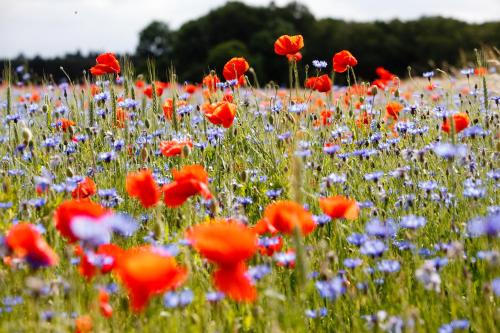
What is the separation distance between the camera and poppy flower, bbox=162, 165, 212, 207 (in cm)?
192

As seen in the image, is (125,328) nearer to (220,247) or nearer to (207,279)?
(207,279)

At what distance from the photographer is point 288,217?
1767 mm

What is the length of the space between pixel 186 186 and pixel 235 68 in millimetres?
1929

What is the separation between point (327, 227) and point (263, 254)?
70 centimetres

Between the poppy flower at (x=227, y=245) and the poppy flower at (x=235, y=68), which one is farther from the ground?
the poppy flower at (x=235, y=68)

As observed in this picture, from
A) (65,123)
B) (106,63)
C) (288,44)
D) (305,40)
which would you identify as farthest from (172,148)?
(305,40)

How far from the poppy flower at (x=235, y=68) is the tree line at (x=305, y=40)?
20756mm

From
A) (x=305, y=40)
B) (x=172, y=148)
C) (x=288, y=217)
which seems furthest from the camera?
(x=305, y=40)

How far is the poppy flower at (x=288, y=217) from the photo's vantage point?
1747 millimetres

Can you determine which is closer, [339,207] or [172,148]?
[339,207]

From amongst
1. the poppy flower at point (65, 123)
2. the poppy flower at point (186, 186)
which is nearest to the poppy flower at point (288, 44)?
the poppy flower at point (65, 123)

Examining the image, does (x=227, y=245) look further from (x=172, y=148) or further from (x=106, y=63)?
(x=106, y=63)

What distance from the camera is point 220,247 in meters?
1.52

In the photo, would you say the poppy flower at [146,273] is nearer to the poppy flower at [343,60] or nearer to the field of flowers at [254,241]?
the field of flowers at [254,241]
